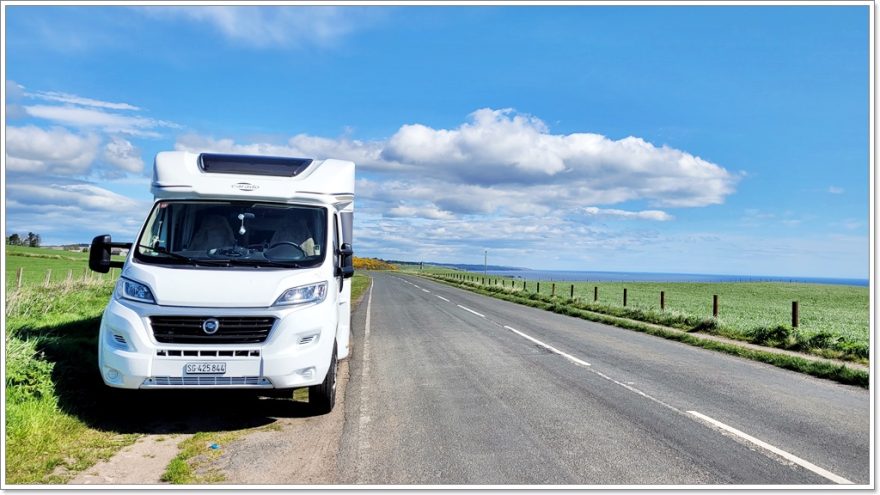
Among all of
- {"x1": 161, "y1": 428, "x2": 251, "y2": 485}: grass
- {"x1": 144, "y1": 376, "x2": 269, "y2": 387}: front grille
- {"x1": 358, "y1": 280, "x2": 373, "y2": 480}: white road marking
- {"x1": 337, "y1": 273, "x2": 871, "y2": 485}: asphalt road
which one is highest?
{"x1": 144, "y1": 376, "x2": 269, "y2": 387}: front grille

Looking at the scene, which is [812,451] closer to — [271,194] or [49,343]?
[271,194]

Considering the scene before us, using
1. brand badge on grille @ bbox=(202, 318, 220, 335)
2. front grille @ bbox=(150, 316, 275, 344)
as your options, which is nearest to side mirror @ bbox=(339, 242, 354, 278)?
front grille @ bbox=(150, 316, 275, 344)

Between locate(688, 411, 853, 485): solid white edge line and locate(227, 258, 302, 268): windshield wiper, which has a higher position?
locate(227, 258, 302, 268): windshield wiper

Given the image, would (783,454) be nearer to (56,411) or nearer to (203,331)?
(203,331)

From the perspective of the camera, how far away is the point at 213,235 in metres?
7.12

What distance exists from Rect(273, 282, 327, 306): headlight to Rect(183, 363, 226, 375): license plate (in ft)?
2.63

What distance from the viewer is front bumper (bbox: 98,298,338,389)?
5.85 m

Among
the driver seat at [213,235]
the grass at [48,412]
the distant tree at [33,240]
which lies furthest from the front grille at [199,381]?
the distant tree at [33,240]

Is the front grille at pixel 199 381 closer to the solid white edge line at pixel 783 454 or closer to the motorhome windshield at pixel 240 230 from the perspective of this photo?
the motorhome windshield at pixel 240 230

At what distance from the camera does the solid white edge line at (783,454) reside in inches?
190

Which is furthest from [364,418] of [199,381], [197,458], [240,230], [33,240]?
[33,240]

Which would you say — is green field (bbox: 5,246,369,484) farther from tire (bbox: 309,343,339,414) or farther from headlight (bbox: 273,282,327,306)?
headlight (bbox: 273,282,327,306)

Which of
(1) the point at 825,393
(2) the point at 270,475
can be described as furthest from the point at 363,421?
(1) the point at 825,393

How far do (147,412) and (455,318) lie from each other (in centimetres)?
1270
